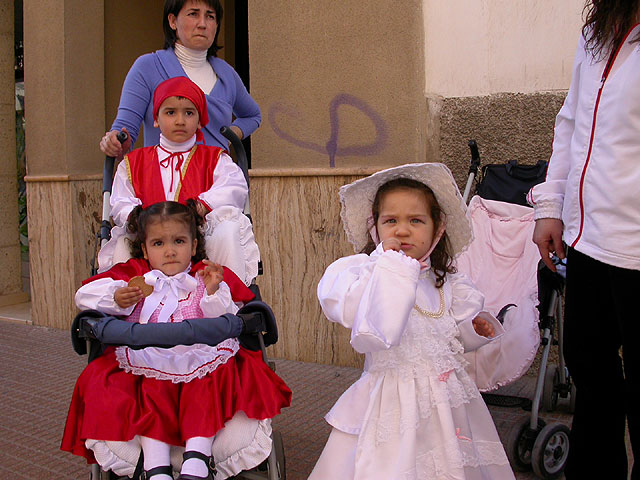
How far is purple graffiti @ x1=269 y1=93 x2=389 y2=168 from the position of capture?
457 centimetres

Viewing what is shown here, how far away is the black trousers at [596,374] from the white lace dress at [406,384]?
326 mm

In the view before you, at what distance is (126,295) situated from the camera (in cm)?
245

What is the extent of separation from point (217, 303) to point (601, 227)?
140cm

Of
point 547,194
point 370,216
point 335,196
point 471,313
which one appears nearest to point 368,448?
point 471,313

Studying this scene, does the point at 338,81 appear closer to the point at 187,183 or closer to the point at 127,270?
the point at 187,183

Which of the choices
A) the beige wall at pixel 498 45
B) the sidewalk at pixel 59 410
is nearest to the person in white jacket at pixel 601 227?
the sidewalk at pixel 59 410

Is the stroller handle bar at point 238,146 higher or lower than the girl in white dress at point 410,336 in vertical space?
higher

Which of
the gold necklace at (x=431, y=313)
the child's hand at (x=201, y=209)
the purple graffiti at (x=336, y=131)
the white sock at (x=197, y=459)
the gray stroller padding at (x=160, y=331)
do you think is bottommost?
the white sock at (x=197, y=459)

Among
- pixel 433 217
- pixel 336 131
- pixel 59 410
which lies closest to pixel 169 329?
pixel 433 217

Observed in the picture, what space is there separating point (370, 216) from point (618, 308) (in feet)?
3.27

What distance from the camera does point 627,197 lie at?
1.92 meters

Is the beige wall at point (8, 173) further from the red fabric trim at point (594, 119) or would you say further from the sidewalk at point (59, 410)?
the red fabric trim at point (594, 119)

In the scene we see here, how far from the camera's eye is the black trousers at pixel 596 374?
208 centimetres

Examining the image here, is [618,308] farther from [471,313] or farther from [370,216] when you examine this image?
[370,216]
